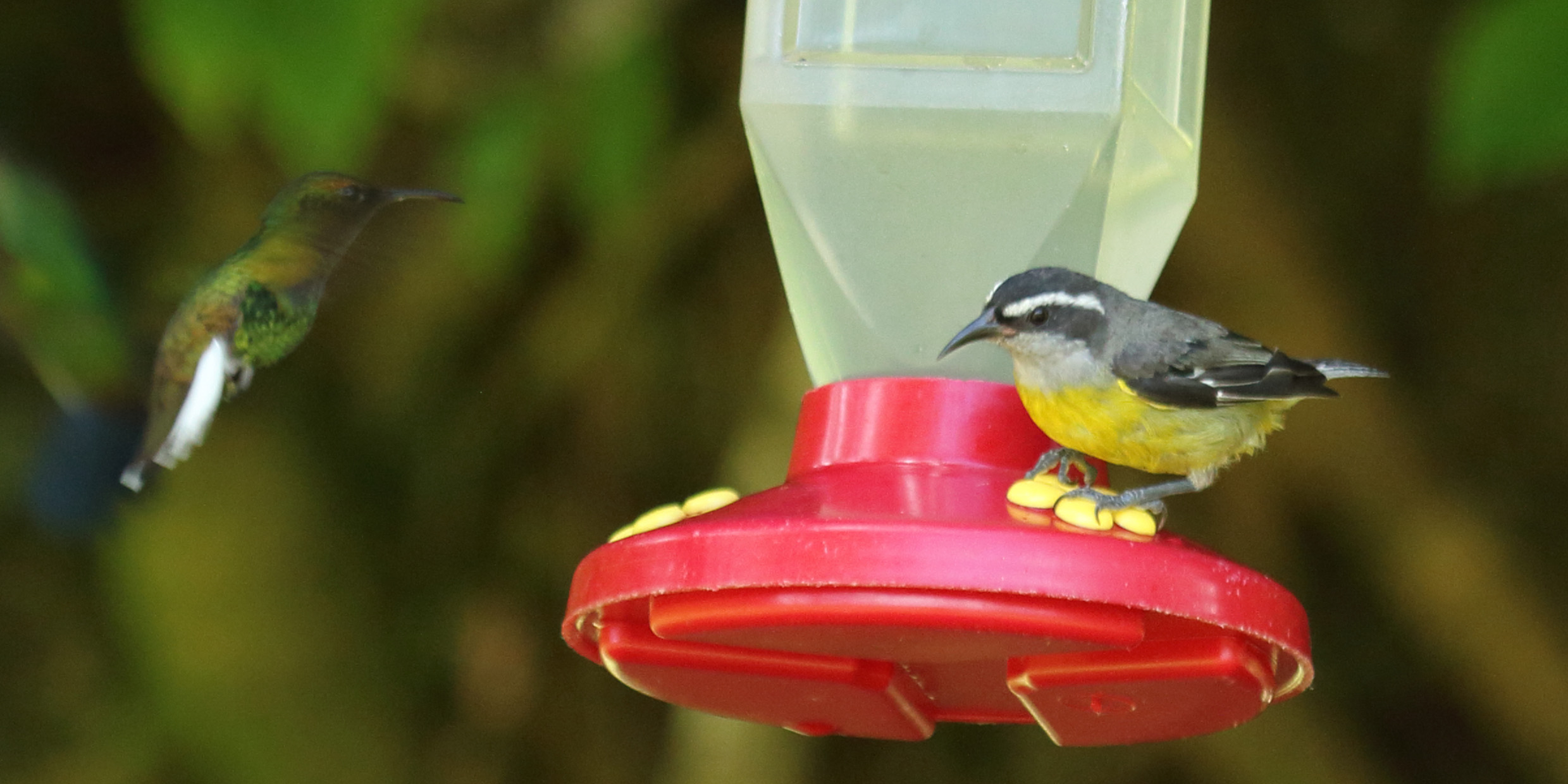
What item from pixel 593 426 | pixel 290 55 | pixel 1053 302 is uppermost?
pixel 290 55

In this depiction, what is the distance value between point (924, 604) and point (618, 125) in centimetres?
225

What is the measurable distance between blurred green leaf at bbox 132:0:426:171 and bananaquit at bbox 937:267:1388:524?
1.13m

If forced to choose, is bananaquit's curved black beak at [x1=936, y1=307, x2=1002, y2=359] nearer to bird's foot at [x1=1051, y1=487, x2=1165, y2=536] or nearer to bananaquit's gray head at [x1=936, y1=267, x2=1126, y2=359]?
bananaquit's gray head at [x1=936, y1=267, x2=1126, y2=359]

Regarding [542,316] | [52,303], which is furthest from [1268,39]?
[52,303]

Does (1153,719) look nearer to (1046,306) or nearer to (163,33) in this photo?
(1046,306)

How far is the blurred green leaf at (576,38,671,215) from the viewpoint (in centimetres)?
409

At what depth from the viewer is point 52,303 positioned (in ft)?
9.47

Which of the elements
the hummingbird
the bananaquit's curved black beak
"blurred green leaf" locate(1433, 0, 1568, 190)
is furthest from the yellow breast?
the hummingbird

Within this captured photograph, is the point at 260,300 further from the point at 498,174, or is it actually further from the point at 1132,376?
the point at 1132,376

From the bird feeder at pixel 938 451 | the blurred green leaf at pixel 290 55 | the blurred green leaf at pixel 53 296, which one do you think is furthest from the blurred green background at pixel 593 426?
the bird feeder at pixel 938 451

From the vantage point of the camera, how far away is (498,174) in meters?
A: 3.96

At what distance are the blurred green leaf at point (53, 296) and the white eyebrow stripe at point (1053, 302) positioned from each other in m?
1.46

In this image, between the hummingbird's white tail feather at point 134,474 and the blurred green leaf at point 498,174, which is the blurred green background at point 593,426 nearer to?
the blurred green leaf at point 498,174

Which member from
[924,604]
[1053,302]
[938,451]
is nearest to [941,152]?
[1053,302]
